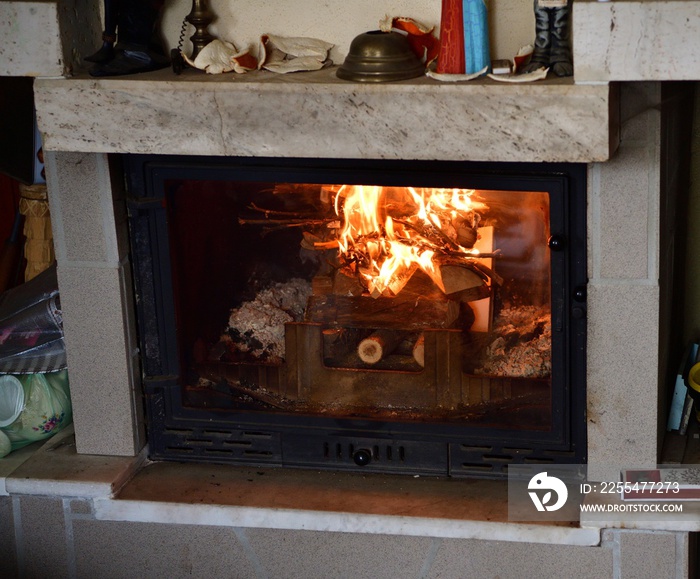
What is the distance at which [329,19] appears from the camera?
6.72 feet

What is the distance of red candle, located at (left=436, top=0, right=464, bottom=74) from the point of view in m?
1.91

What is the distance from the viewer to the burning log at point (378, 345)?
2.24 meters

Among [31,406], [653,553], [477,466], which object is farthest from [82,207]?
[653,553]

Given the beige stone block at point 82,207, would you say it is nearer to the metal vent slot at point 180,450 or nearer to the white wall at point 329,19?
the white wall at point 329,19

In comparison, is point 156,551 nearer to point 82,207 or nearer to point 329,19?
point 82,207

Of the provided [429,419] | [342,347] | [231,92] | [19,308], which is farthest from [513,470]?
[19,308]

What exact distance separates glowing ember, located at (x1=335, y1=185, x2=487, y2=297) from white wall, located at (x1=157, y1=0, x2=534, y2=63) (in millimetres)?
281

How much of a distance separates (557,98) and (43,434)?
53.1 inches

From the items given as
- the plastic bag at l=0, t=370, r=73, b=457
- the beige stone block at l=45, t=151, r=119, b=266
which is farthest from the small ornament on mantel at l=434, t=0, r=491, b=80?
the plastic bag at l=0, t=370, r=73, b=457

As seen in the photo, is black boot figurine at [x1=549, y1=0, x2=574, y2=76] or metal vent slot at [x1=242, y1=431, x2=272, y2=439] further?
metal vent slot at [x1=242, y1=431, x2=272, y2=439]

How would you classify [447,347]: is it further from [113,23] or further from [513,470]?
[113,23]

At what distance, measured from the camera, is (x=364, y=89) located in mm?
1881

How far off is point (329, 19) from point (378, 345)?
655 millimetres

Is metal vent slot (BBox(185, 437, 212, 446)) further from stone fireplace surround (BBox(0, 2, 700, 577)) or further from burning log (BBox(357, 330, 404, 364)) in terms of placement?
burning log (BBox(357, 330, 404, 364))
